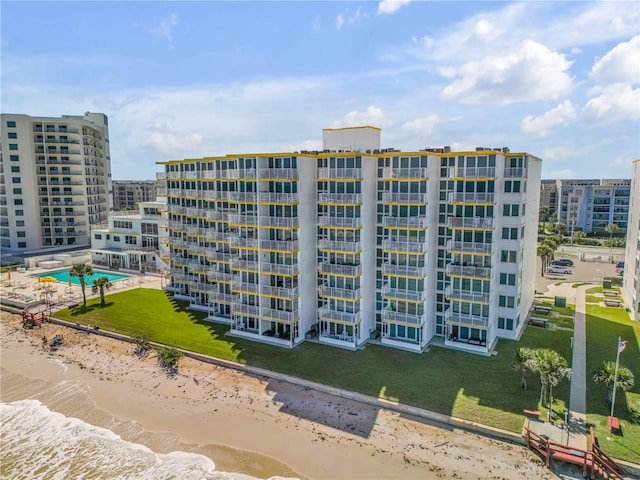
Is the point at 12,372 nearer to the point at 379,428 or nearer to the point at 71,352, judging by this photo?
the point at 71,352

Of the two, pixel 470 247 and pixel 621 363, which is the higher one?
pixel 470 247

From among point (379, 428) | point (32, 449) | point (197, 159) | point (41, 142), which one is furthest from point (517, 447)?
point (41, 142)

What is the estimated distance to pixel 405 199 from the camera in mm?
34531

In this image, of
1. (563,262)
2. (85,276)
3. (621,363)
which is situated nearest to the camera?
(621,363)

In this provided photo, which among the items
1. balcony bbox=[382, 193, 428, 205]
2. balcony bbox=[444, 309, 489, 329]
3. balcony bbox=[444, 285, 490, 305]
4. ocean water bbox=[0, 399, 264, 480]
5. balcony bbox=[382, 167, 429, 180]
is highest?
balcony bbox=[382, 167, 429, 180]

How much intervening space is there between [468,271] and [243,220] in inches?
766

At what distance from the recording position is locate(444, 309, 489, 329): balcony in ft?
113

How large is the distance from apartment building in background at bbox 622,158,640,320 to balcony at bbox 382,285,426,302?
24.7 metres

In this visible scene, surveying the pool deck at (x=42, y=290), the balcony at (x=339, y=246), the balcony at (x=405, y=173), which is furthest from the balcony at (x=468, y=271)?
the pool deck at (x=42, y=290)

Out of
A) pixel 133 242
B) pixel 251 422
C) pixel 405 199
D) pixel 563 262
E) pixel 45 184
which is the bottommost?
pixel 251 422

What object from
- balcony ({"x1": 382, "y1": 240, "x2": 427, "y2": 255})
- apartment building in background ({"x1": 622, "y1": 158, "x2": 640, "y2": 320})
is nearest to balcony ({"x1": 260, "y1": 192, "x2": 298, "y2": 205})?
balcony ({"x1": 382, "y1": 240, "x2": 427, "y2": 255})

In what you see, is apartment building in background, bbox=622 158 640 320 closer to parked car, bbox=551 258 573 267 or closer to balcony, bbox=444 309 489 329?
parked car, bbox=551 258 573 267

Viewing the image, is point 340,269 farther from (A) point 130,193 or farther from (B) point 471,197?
(A) point 130,193

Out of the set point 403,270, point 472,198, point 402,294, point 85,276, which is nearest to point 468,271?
point 403,270
